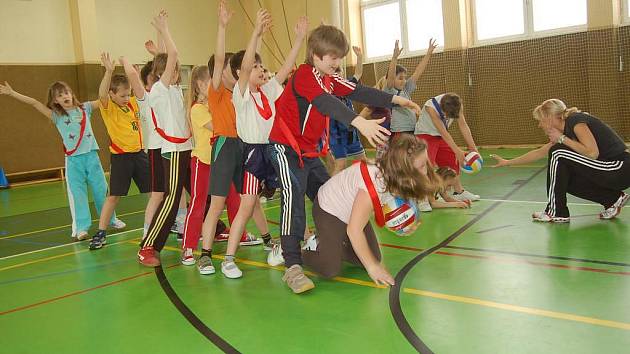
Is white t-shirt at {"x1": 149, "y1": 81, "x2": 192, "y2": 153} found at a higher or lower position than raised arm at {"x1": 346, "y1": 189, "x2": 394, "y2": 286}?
higher

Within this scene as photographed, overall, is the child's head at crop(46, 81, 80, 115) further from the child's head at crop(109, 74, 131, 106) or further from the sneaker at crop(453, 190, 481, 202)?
the sneaker at crop(453, 190, 481, 202)

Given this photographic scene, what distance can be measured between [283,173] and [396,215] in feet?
2.54

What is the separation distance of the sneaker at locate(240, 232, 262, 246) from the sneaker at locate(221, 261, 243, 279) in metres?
0.90

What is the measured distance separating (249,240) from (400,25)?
10353mm

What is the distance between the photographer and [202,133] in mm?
4152

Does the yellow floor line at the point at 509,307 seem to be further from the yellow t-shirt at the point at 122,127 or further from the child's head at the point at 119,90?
the child's head at the point at 119,90

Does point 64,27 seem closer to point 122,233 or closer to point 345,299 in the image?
point 122,233

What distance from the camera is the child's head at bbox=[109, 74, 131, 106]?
534 centimetres

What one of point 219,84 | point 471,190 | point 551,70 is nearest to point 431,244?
point 219,84

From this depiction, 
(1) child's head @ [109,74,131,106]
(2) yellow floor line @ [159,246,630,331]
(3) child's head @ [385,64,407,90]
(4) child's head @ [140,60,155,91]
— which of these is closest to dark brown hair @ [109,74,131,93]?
(1) child's head @ [109,74,131,106]

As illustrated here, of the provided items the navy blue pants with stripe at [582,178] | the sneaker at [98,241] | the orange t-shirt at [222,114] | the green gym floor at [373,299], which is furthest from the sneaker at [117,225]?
the navy blue pants with stripe at [582,178]

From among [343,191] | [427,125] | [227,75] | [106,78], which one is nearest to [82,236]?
[106,78]

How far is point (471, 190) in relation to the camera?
6.42 meters

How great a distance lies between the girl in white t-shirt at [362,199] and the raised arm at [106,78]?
2514 mm
